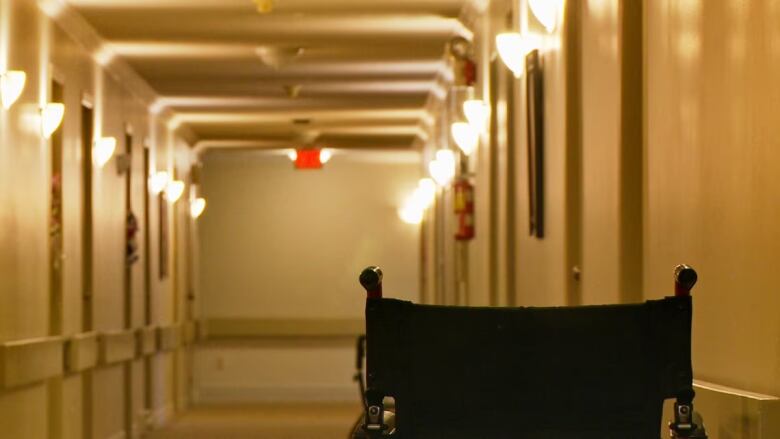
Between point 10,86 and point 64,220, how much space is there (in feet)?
6.12

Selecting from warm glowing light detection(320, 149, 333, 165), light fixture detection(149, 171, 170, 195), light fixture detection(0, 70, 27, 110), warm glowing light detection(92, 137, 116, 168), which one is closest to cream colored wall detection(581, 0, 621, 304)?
light fixture detection(0, 70, 27, 110)

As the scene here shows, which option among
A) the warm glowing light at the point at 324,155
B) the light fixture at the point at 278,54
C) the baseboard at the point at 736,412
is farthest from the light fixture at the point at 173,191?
the baseboard at the point at 736,412

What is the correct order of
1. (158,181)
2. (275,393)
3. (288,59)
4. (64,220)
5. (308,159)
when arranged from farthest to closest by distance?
1. (275,393)
2. (308,159)
3. (158,181)
4. (288,59)
5. (64,220)

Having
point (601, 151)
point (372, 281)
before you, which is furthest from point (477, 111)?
point (372, 281)

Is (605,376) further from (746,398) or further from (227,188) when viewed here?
(227,188)

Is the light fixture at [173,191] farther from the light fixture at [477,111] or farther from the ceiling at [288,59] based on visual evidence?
the light fixture at [477,111]

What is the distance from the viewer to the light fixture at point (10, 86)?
22.2ft

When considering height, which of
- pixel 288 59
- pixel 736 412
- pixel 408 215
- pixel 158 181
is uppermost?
pixel 288 59

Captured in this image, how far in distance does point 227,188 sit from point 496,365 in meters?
15.1

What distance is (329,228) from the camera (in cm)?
1778

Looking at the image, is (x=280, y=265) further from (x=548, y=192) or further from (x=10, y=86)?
(x=548, y=192)

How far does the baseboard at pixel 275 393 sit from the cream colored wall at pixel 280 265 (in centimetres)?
8

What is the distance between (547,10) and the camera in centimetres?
575

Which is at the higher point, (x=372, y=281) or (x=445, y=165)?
(x=445, y=165)
